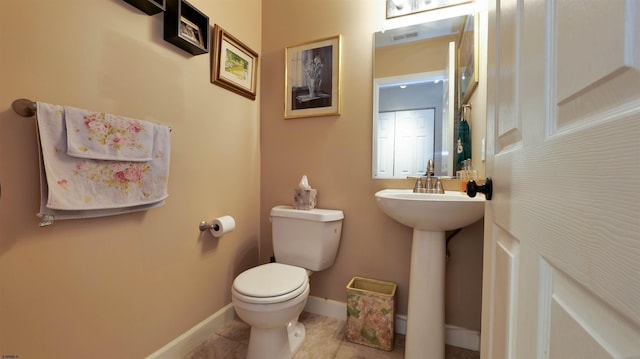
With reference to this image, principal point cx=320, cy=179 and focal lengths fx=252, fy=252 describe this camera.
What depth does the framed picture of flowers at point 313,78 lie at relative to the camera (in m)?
1.67

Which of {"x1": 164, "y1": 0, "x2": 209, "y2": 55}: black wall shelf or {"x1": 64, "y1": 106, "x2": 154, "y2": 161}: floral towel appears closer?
{"x1": 64, "y1": 106, "x2": 154, "y2": 161}: floral towel

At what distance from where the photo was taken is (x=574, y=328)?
0.33 m

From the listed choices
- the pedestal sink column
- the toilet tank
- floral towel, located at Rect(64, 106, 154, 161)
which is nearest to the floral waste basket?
the pedestal sink column

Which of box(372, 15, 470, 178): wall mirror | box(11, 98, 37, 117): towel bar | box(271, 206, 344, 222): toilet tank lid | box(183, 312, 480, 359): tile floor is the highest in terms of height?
box(372, 15, 470, 178): wall mirror

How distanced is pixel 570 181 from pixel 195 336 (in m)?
→ 1.69

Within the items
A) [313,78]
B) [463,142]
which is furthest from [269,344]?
[313,78]

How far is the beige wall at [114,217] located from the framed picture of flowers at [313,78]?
1.26ft

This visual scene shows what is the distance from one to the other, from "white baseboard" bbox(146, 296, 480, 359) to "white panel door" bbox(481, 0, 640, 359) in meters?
0.99

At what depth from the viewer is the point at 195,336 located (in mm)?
1382

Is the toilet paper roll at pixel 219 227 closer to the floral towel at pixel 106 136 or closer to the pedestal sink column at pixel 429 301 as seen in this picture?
the floral towel at pixel 106 136

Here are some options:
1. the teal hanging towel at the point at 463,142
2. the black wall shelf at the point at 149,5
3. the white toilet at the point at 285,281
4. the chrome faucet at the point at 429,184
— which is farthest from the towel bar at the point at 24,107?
the teal hanging towel at the point at 463,142

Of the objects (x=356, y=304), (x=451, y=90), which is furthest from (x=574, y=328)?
(x=451, y=90)

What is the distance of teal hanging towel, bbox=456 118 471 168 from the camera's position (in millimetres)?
1403

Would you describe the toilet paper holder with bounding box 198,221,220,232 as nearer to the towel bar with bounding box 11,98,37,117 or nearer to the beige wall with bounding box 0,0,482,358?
the beige wall with bounding box 0,0,482,358
